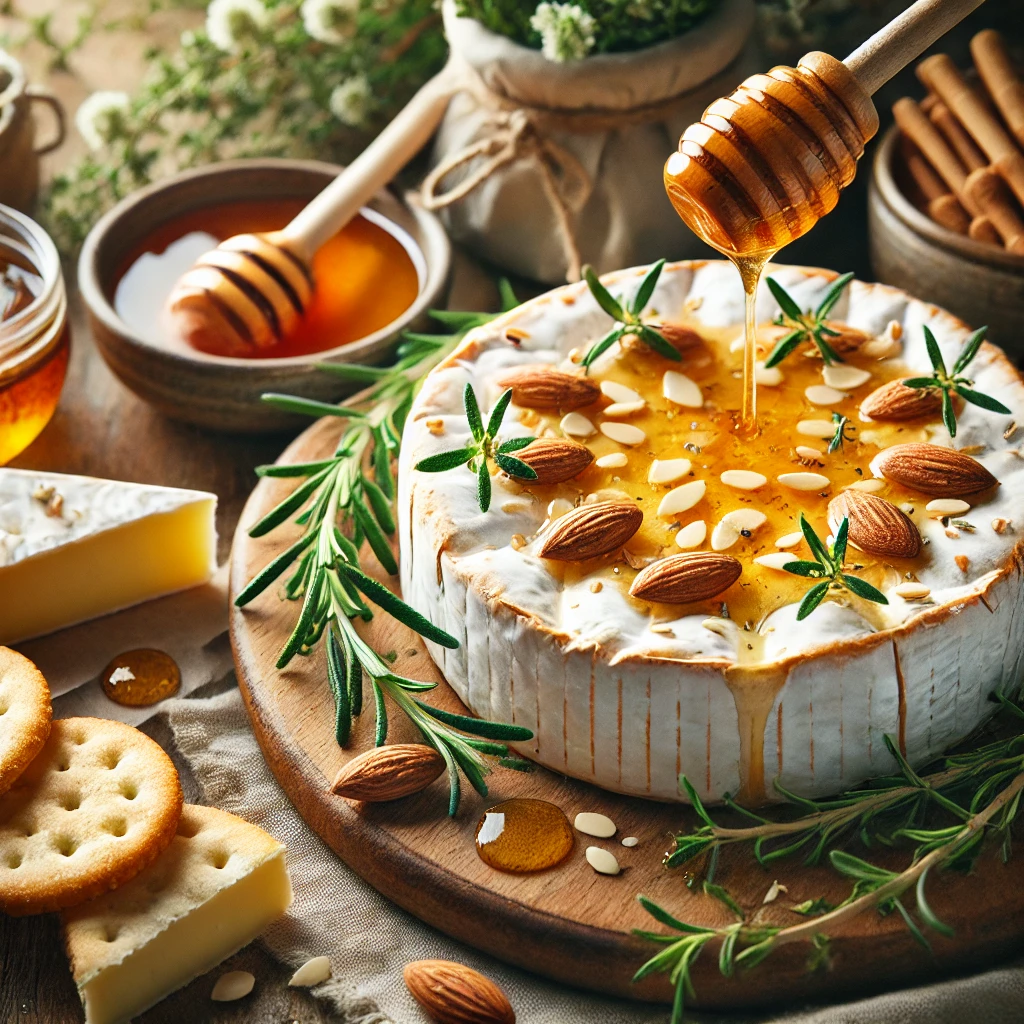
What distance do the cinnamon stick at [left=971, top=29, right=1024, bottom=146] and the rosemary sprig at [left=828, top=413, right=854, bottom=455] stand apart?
0.78 metres

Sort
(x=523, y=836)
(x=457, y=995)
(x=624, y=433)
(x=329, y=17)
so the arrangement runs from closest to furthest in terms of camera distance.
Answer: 1. (x=457, y=995)
2. (x=523, y=836)
3. (x=624, y=433)
4. (x=329, y=17)

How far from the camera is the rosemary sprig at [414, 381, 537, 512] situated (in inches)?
65.6

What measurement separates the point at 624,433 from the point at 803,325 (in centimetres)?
33

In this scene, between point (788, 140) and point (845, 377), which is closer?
point (788, 140)

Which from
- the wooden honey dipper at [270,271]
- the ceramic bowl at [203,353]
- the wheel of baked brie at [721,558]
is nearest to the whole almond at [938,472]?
the wheel of baked brie at [721,558]

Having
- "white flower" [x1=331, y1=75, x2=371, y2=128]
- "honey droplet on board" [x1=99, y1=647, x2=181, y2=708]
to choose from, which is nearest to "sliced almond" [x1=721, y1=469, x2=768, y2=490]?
"honey droplet on board" [x1=99, y1=647, x2=181, y2=708]

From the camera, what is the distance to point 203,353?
234 centimetres

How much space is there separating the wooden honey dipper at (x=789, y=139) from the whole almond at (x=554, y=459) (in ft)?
1.08

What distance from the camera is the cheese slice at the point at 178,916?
1.44m

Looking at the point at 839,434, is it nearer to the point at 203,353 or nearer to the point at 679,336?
the point at 679,336

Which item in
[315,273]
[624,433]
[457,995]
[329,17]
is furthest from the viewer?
[329,17]

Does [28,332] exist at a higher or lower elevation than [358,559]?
higher

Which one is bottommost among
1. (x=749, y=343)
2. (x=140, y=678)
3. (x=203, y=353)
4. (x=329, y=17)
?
(x=140, y=678)

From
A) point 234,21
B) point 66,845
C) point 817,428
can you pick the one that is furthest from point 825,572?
point 234,21
